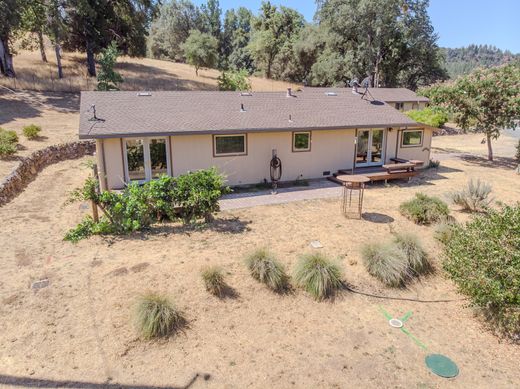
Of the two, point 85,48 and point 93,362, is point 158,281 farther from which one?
point 85,48

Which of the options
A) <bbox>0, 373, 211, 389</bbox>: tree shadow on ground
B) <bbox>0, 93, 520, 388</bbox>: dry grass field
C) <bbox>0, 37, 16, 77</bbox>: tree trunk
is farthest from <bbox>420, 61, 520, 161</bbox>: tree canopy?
<bbox>0, 37, 16, 77</bbox>: tree trunk

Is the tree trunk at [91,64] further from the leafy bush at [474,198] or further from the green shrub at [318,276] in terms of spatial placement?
the green shrub at [318,276]

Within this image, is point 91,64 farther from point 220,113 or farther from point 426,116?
point 426,116

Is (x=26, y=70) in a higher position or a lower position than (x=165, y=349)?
higher

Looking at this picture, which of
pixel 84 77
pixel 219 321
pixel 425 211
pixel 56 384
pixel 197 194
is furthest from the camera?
pixel 84 77

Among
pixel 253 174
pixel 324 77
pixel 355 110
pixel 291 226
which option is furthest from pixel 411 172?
pixel 324 77

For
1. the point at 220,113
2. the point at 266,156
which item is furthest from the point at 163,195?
the point at 220,113

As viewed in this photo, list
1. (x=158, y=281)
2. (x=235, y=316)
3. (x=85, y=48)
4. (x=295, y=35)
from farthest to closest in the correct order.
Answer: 1. (x=295, y=35)
2. (x=85, y=48)
3. (x=158, y=281)
4. (x=235, y=316)
